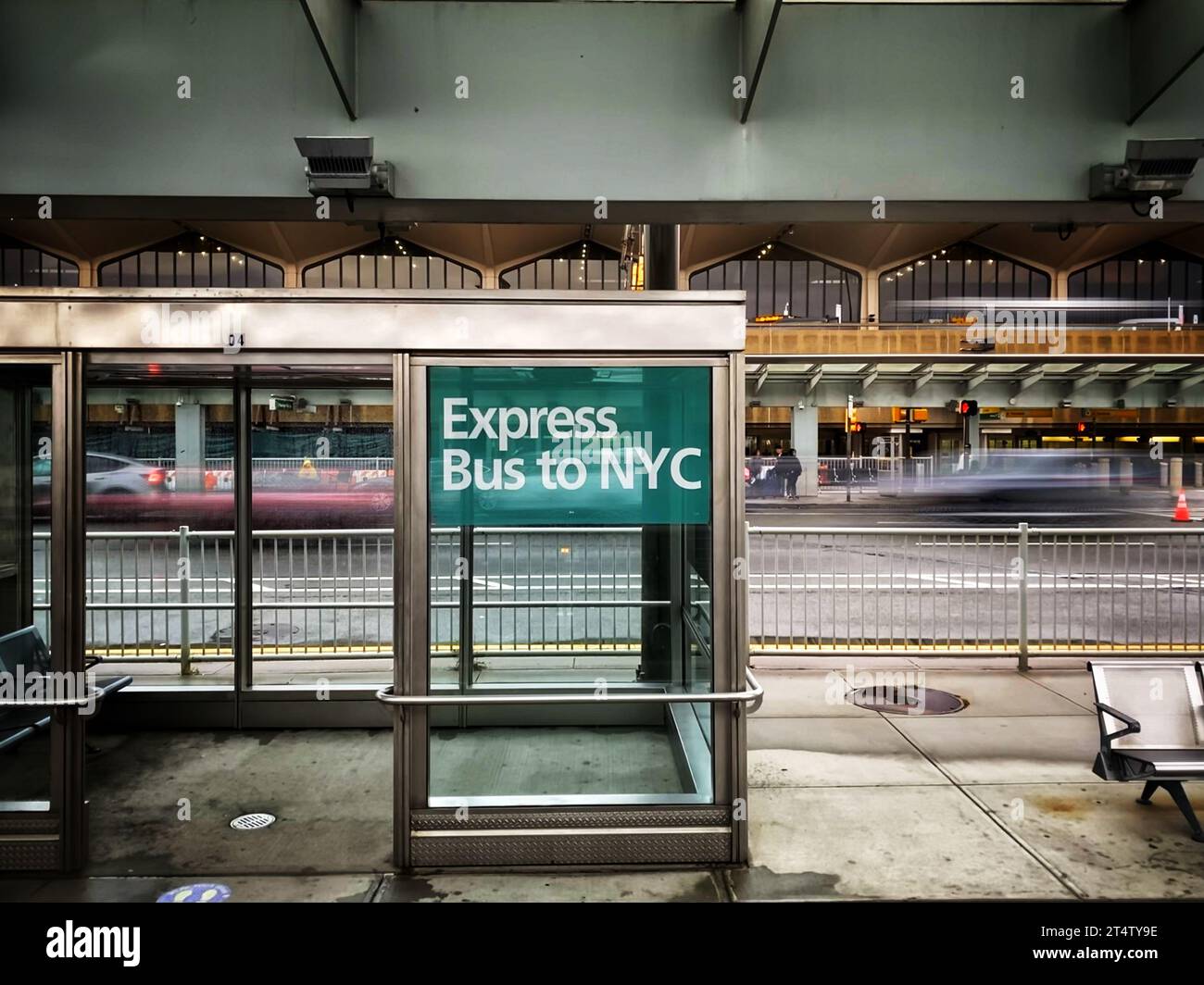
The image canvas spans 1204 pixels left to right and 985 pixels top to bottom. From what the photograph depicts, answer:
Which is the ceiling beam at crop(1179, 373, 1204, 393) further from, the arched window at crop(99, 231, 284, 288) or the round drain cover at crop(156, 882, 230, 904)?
the round drain cover at crop(156, 882, 230, 904)

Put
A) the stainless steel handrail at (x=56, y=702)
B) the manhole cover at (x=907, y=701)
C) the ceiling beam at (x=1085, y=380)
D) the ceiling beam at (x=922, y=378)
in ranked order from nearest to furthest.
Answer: the stainless steel handrail at (x=56, y=702)
the manhole cover at (x=907, y=701)
the ceiling beam at (x=922, y=378)
the ceiling beam at (x=1085, y=380)

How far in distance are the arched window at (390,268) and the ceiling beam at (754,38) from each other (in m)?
28.1

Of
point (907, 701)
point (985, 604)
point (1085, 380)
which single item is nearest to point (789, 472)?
point (1085, 380)

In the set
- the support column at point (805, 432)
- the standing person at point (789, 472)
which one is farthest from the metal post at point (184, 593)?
the support column at point (805, 432)

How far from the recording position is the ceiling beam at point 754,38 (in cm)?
404

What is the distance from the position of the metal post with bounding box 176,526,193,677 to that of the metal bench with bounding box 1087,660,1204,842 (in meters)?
7.15

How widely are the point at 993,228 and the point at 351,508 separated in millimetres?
35063

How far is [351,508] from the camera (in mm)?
8609

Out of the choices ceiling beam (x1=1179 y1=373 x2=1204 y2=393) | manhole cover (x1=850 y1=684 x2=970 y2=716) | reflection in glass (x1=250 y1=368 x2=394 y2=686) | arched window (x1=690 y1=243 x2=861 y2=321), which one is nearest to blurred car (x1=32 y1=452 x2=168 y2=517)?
reflection in glass (x1=250 y1=368 x2=394 y2=686)

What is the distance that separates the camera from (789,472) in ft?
103

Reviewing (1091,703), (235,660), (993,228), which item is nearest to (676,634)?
(235,660)

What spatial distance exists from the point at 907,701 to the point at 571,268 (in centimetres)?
3144

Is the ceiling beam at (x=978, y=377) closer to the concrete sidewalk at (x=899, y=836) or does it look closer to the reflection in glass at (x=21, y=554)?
the concrete sidewalk at (x=899, y=836)

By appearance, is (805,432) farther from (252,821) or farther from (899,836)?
(252,821)
